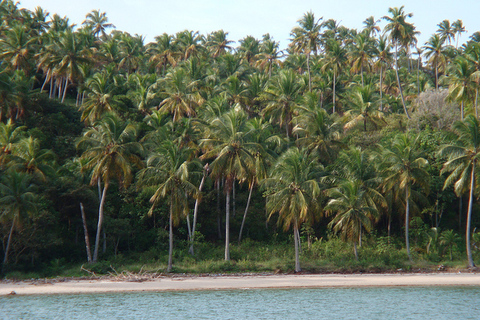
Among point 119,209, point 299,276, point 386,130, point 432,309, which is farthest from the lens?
point 386,130

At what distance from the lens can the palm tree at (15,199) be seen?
100 ft

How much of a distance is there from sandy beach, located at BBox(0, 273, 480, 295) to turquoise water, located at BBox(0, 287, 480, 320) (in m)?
0.56

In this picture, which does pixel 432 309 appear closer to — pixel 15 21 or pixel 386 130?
pixel 386 130

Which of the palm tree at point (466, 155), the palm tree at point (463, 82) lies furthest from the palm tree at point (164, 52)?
the palm tree at point (466, 155)

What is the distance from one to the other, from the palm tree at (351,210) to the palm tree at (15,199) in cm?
2257

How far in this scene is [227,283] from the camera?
31109 mm

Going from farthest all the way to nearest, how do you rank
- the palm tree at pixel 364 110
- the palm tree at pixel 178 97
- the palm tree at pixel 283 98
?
the palm tree at pixel 364 110 < the palm tree at pixel 283 98 < the palm tree at pixel 178 97

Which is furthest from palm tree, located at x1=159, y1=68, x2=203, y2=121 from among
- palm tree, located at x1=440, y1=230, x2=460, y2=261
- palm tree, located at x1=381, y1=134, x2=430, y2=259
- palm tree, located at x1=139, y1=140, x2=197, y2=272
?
palm tree, located at x1=440, y1=230, x2=460, y2=261

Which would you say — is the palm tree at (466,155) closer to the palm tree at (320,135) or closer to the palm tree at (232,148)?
the palm tree at (320,135)

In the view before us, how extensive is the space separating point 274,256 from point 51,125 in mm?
28845

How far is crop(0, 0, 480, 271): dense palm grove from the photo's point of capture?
34.3 meters

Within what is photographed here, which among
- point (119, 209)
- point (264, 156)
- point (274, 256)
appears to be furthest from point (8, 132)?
point (274, 256)

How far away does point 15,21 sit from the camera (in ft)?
211

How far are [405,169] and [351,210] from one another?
5824mm
